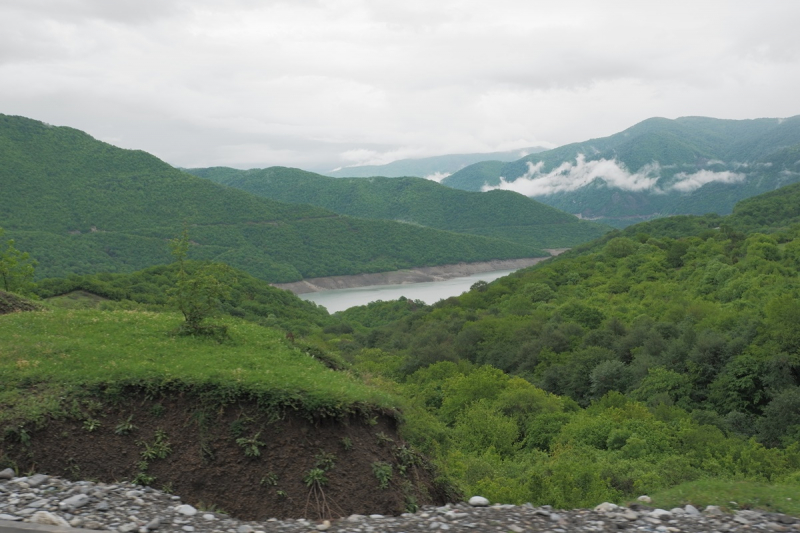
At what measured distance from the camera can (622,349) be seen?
31.5m

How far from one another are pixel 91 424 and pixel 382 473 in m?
3.40

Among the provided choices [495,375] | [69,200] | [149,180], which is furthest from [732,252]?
[149,180]

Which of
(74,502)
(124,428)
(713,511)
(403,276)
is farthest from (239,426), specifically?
(403,276)

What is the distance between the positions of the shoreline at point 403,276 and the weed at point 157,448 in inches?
4240

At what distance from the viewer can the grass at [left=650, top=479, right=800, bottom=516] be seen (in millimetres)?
7129

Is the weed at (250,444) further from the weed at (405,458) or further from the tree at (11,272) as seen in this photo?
the tree at (11,272)

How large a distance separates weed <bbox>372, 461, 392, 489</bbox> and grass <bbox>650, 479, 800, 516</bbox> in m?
2.92

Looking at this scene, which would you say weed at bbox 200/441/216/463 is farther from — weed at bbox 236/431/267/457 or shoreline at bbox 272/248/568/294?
shoreline at bbox 272/248/568/294

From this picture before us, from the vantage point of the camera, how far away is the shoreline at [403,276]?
399ft

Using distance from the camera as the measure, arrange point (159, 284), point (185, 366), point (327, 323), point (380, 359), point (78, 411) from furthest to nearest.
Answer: point (327, 323), point (159, 284), point (380, 359), point (185, 366), point (78, 411)

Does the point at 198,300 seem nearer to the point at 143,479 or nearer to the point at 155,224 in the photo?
the point at 143,479

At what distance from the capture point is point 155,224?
12756cm

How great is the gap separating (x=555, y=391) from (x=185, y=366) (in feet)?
77.1

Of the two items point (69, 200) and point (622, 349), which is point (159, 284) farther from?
point (69, 200)
